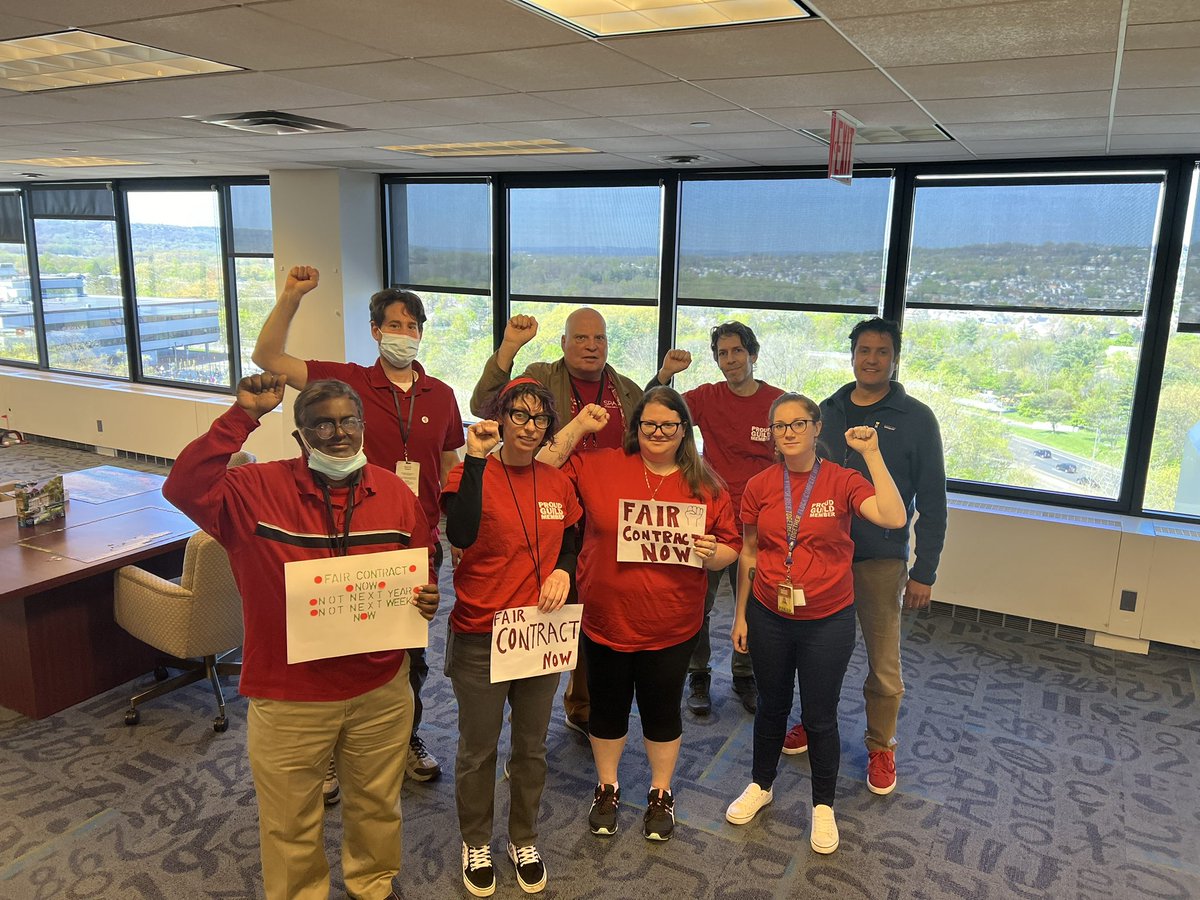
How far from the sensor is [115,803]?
3.07 m

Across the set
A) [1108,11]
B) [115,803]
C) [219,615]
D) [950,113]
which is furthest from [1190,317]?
[115,803]

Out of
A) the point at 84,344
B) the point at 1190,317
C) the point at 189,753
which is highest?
the point at 1190,317

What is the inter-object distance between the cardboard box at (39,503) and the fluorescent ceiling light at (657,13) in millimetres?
3547

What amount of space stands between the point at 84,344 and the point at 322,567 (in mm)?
8703

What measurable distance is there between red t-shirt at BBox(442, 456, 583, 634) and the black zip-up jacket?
120 centimetres

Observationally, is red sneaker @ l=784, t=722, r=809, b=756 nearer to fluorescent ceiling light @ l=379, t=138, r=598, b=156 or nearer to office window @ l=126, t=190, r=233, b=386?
fluorescent ceiling light @ l=379, t=138, r=598, b=156

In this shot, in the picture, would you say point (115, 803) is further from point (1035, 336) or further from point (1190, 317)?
point (1190, 317)

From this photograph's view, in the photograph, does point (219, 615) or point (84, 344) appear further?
point (84, 344)

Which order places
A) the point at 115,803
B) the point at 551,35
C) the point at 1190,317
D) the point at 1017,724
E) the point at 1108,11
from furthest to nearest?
the point at 1190,317 < the point at 1017,724 < the point at 115,803 < the point at 551,35 < the point at 1108,11

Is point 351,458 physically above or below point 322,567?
above

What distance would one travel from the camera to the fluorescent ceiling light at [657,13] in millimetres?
2172

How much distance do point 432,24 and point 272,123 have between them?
218 centimetres

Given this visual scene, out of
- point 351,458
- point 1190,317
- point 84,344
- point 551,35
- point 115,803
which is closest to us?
point 351,458

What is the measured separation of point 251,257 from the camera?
25.6 ft
